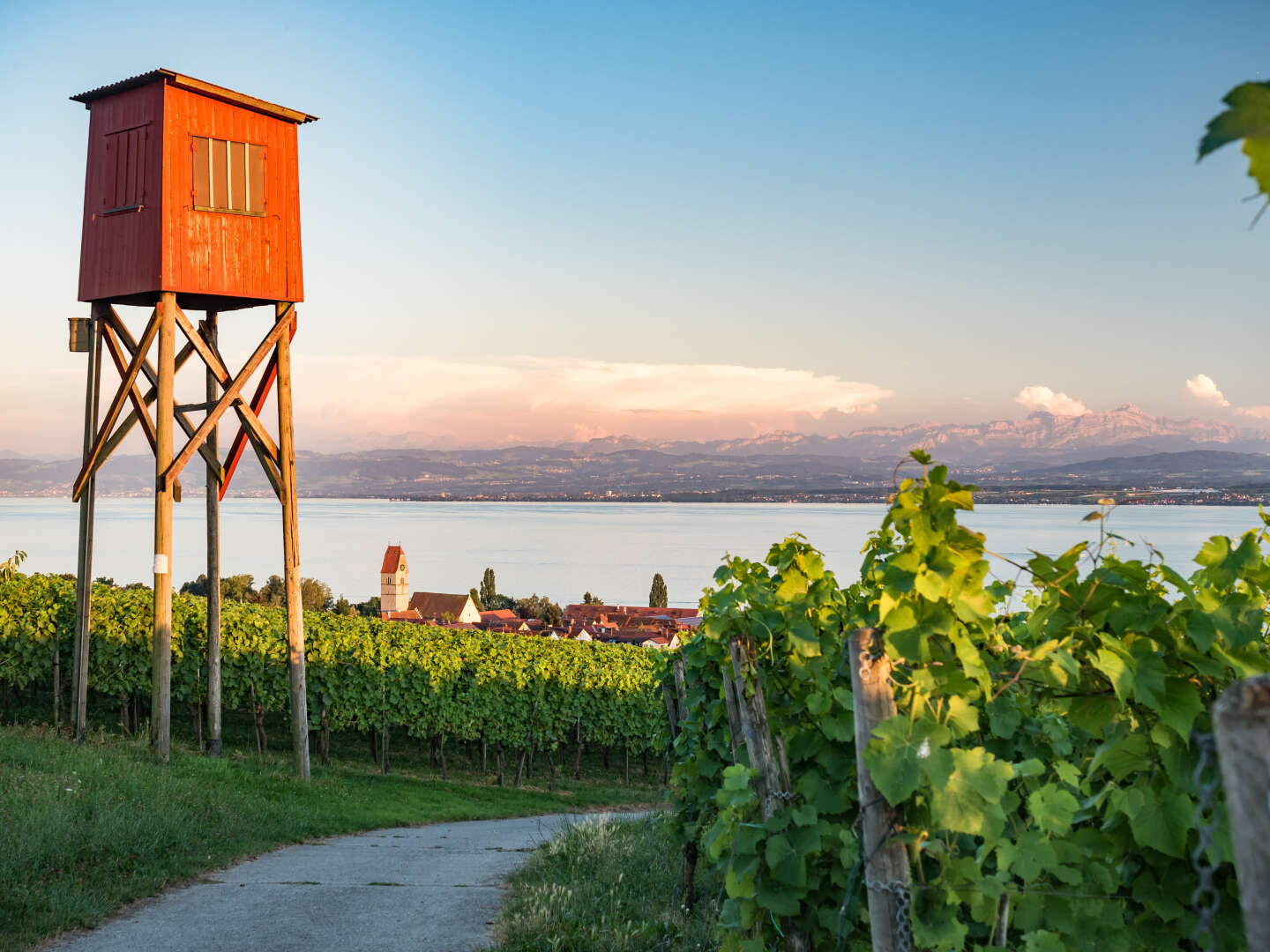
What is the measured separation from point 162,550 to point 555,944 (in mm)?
8338

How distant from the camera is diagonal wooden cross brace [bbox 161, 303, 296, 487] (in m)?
12.5

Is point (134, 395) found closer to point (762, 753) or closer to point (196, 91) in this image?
point (196, 91)

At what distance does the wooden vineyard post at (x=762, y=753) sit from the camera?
12.0 ft

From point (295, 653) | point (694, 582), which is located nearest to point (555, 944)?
point (295, 653)

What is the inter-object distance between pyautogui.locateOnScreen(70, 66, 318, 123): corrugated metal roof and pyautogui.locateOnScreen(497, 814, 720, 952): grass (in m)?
9.92

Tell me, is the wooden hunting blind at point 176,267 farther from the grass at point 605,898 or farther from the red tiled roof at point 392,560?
the red tiled roof at point 392,560

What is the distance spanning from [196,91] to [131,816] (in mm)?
8672

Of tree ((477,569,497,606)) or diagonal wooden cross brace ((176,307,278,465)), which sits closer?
diagonal wooden cross brace ((176,307,278,465))

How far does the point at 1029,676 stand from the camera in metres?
2.53

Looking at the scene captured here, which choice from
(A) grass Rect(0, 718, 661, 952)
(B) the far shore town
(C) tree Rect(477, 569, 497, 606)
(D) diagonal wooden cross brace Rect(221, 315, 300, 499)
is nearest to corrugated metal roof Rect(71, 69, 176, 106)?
(D) diagonal wooden cross brace Rect(221, 315, 300, 499)

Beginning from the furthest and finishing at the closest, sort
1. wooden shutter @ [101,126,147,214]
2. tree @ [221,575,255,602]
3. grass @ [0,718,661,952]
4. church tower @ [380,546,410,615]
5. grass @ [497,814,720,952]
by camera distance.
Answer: church tower @ [380,546,410,615]
tree @ [221,575,255,602]
wooden shutter @ [101,126,147,214]
grass @ [0,718,661,952]
grass @ [497,814,720,952]

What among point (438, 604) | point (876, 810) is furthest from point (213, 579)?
point (438, 604)

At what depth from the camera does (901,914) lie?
2.41 m

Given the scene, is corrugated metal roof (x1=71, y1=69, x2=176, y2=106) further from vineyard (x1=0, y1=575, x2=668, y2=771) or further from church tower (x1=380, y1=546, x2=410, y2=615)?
church tower (x1=380, y1=546, x2=410, y2=615)
